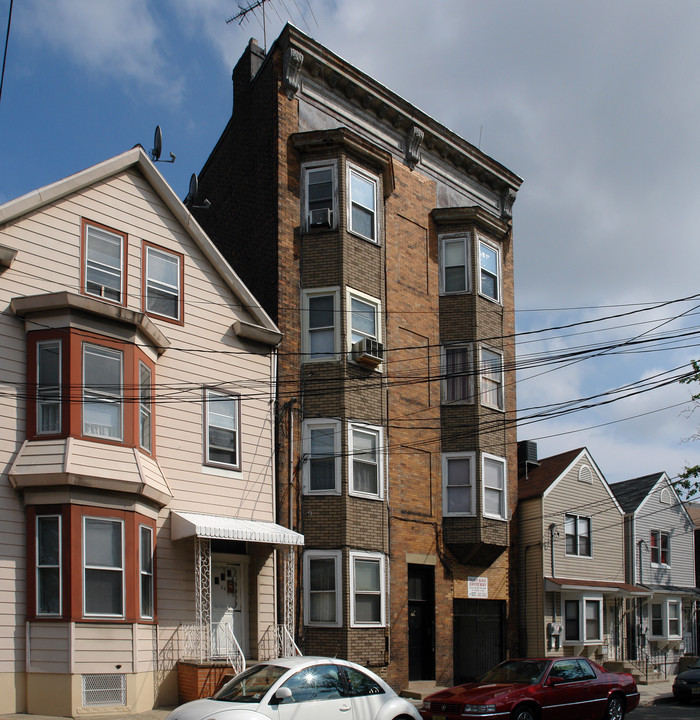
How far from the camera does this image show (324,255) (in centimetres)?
2198

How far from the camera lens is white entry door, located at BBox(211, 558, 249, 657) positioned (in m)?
18.0

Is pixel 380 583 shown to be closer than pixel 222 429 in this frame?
No

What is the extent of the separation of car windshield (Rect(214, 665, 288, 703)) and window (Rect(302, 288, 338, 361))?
991cm

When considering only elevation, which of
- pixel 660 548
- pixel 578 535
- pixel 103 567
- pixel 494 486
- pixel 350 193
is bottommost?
pixel 660 548

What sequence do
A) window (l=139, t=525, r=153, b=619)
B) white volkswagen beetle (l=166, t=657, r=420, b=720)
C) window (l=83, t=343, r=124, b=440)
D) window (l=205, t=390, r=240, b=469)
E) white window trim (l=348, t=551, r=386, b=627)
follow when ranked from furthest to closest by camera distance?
white window trim (l=348, t=551, r=386, b=627) < window (l=205, t=390, r=240, b=469) < window (l=139, t=525, r=153, b=619) < window (l=83, t=343, r=124, b=440) < white volkswagen beetle (l=166, t=657, r=420, b=720)

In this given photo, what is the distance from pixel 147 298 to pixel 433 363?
351 inches

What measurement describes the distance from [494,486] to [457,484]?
1293 millimetres

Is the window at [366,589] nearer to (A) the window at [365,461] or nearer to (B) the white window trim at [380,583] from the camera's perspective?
(B) the white window trim at [380,583]

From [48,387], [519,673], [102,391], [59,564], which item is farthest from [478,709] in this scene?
[48,387]

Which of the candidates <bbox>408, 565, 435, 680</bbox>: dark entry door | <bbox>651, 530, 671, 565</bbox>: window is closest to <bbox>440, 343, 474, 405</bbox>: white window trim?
<bbox>408, 565, 435, 680</bbox>: dark entry door

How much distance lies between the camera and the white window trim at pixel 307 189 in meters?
22.2

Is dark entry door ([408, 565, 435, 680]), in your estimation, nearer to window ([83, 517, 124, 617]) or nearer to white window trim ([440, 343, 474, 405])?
white window trim ([440, 343, 474, 405])

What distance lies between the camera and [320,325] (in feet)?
71.3

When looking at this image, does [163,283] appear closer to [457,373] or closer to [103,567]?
[103,567]
